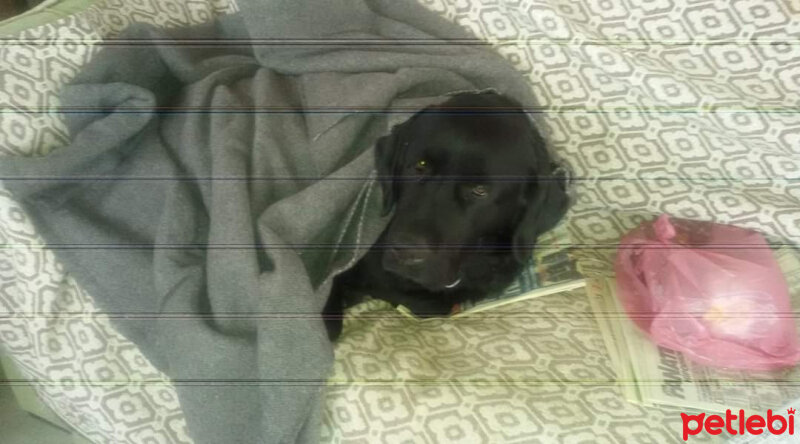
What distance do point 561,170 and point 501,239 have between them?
0.15m

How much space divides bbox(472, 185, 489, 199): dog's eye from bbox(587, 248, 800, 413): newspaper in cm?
28

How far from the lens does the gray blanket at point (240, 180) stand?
74 centimetres

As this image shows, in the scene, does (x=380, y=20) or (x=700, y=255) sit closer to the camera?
(x=700, y=255)

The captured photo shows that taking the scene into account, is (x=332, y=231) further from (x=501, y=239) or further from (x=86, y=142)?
(x=86, y=142)

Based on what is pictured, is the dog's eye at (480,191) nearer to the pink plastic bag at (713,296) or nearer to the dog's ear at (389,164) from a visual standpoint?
the dog's ear at (389,164)

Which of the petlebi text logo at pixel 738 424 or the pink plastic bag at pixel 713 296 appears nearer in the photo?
the petlebi text logo at pixel 738 424

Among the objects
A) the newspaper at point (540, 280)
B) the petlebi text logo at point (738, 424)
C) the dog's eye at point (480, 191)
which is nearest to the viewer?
the petlebi text logo at point (738, 424)

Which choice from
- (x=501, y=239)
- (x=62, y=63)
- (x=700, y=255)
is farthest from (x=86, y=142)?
(x=700, y=255)

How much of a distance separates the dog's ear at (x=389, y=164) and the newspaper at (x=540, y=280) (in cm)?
18

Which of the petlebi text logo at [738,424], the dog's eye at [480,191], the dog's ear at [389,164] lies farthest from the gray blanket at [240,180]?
the petlebi text logo at [738,424]

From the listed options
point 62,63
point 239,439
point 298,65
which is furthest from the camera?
point 298,65

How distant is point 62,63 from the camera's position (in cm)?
86

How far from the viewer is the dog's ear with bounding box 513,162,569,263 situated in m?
0.84

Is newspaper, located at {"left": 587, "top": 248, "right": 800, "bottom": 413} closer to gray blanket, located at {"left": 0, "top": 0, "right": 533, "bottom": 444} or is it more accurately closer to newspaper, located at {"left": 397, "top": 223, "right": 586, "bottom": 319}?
newspaper, located at {"left": 397, "top": 223, "right": 586, "bottom": 319}
